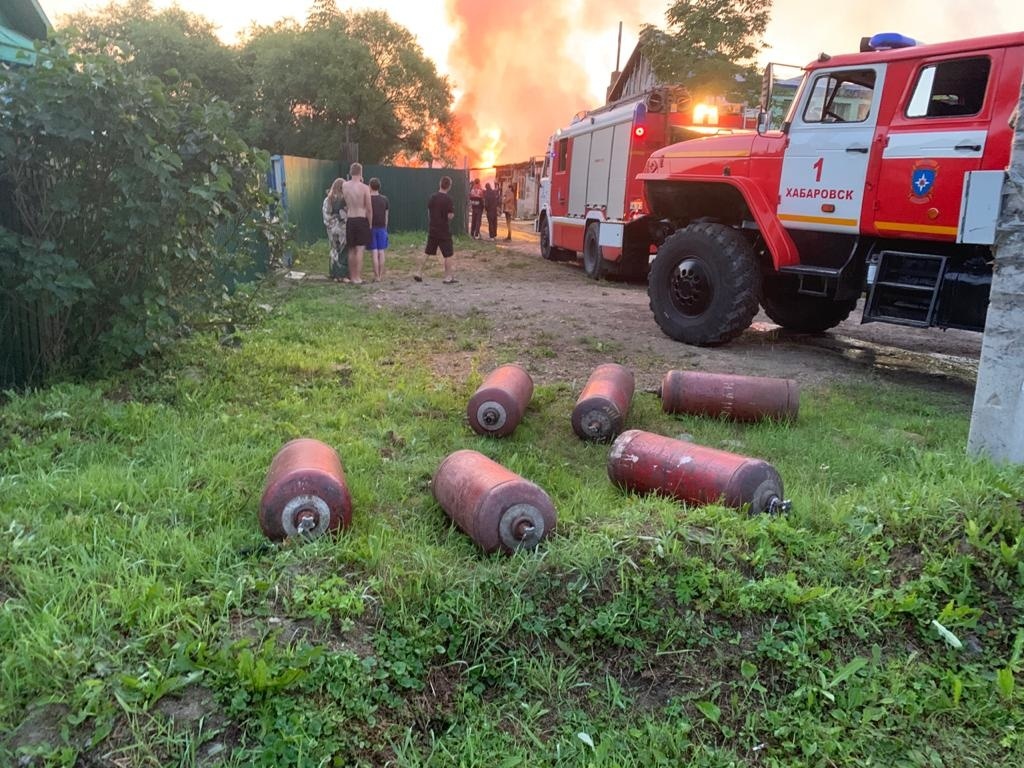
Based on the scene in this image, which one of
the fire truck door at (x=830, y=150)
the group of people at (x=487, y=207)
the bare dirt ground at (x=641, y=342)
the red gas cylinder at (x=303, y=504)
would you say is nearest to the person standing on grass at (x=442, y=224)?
the bare dirt ground at (x=641, y=342)

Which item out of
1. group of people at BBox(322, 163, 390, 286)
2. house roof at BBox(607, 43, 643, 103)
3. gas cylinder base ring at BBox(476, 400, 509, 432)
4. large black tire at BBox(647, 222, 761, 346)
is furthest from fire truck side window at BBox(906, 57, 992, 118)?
house roof at BBox(607, 43, 643, 103)

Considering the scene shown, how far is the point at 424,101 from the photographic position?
120 feet

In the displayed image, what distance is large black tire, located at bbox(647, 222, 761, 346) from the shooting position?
7.32 meters

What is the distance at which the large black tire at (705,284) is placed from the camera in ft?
24.0

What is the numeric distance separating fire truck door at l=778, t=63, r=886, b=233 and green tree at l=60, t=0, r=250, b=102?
29856mm

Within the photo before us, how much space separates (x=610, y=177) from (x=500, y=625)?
11.6m

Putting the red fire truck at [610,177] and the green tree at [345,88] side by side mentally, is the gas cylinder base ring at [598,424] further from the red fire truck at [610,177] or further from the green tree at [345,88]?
the green tree at [345,88]

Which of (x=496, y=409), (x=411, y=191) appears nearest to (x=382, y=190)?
(x=411, y=191)

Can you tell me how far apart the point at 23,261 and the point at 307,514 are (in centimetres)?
311

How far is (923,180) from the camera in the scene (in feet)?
19.4

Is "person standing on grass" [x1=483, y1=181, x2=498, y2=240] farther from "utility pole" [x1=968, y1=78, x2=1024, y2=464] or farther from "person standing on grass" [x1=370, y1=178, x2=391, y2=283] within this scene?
"utility pole" [x1=968, y1=78, x2=1024, y2=464]

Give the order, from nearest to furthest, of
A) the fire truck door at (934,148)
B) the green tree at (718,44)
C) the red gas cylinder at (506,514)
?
the red gas cylinder at (506,514)
the fire truck door at (934,148)
the green tree at (718,44)

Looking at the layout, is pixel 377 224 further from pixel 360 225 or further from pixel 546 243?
pixel 546 243

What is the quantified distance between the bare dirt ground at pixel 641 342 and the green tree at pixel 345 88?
2493cm
